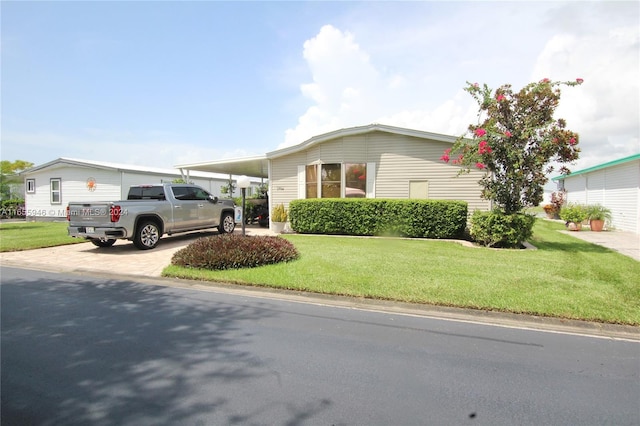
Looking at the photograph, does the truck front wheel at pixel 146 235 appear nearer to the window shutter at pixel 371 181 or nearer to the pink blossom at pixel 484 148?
the window shutter at pixel 371 181

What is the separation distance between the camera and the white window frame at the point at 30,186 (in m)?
21.9

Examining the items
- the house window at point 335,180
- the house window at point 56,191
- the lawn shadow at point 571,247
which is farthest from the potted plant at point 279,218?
the house window at point 56,191

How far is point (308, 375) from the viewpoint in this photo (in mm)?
3070

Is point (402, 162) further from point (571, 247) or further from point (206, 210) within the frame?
point (206, 210)

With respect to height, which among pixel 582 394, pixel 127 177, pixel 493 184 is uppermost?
pixel 127 177

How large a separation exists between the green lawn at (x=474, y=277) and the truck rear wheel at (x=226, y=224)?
4986 mm

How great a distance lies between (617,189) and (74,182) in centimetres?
2865

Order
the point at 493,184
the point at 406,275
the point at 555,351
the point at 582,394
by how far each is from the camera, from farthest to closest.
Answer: the point at 493,184, the point at 406,275, the point at 555,351, the point at 582,394

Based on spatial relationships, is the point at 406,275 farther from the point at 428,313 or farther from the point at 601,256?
the point at 601,256

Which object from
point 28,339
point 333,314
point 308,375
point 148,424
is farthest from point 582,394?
point 28,339

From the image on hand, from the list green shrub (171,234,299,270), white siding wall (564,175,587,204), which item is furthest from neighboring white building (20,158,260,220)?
white siding wall (564,175,587,204)

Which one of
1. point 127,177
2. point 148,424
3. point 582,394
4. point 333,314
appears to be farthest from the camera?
point 127,177

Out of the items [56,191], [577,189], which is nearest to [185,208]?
[56,191]

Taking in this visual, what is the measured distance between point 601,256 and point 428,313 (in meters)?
6.65
